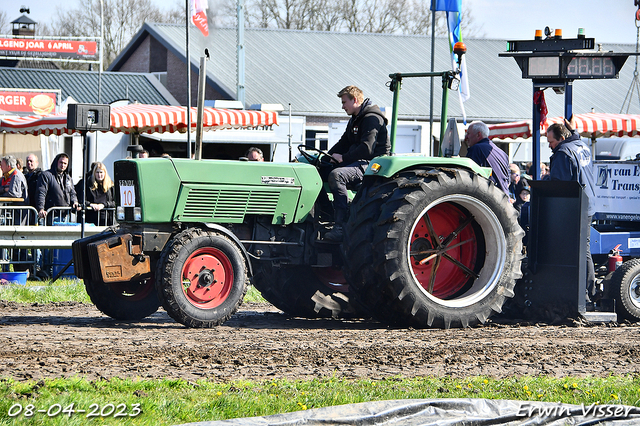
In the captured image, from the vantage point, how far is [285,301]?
26.0 ft

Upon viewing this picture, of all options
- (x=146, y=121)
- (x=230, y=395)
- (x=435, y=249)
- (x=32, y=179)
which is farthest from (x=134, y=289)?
(x=146, y=121)

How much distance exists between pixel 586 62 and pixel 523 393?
14.6ft

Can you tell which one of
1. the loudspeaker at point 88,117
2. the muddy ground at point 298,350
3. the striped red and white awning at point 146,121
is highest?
the striped red and white awning at point 146,121

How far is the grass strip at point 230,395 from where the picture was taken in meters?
3.97

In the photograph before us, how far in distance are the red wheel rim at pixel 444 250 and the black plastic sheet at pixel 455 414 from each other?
328cm

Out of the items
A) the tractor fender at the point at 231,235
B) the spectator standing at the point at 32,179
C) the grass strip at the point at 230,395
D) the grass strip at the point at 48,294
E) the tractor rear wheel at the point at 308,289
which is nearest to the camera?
the grass strip at the point at 230,395

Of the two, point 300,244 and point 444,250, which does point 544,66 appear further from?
point 300,244

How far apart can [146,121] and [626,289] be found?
9.17m

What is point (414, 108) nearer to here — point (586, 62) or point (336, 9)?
point (336, 9)

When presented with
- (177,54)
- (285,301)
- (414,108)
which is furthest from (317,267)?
(177,54)

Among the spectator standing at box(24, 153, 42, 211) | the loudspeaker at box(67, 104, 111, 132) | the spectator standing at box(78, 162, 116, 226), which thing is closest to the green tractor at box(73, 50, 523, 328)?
the loudspeaker at box(67, 104, 111, 132)

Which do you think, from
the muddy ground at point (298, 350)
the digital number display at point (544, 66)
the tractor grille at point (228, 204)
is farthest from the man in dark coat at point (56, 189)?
the digital number display at point (544, 66)

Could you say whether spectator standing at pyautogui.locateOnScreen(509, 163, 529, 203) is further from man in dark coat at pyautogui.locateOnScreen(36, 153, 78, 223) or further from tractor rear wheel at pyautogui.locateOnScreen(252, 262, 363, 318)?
man in dark coat at pyautogui.locateOnScreen(36, 153, 78, 223)

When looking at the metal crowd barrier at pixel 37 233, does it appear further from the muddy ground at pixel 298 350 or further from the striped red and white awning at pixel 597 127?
the striped red and white awning at pixel 597 127
